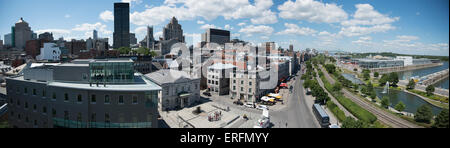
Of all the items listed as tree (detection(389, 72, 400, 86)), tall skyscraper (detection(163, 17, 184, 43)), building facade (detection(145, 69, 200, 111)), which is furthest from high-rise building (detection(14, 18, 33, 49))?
tree (detection(389, 72, 400, 86))

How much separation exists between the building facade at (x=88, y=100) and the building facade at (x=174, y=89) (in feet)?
23.1

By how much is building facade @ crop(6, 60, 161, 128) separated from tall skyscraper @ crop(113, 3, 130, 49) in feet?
276

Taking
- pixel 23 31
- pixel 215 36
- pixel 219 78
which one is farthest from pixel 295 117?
pixel 215 36

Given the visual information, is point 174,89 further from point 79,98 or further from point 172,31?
point 172,31

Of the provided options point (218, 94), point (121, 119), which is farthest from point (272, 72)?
point (121, 119)

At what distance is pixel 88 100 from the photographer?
9.37 metres

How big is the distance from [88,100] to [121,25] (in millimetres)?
88737

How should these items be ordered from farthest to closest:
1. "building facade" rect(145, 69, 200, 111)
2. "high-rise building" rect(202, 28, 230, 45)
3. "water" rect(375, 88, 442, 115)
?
"high-rise building" rect(202, 28, 230, 45) < "water" rect(375, 88, 442, 115) < "building facade" rect(145, 69, 200, 111)

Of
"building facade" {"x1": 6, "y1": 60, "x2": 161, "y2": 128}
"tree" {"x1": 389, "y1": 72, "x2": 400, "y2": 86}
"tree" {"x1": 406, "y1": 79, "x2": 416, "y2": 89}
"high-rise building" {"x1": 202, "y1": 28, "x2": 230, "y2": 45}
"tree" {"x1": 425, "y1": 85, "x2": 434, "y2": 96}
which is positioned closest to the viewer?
"building facade" {"x1": 6, "y1": 60, "x2": 161, "y2": 128}

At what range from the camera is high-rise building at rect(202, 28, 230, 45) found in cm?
8153

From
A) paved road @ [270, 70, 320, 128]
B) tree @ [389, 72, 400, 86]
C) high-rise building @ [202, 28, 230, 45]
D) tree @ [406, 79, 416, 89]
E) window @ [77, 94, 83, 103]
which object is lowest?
paved road @ [270, 70, 320, 128]

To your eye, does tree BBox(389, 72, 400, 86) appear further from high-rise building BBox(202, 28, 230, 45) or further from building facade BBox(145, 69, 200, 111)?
high-rise building BBox(202, 28, 230, 45)
